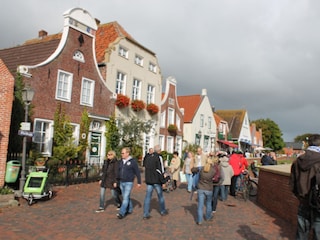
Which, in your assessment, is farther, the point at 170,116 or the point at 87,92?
the point at 170,116

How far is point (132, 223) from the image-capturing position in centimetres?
768

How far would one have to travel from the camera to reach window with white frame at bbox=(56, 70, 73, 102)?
17.4 m

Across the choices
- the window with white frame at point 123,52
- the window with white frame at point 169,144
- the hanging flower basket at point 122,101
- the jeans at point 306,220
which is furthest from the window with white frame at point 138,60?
the jeans at point 306,220

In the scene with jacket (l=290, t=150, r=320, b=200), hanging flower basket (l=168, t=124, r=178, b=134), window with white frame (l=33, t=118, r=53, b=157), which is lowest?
jacket (l=290, t=150, r=320, b=200)

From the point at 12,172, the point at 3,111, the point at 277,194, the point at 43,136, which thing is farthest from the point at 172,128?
the point at 277,194

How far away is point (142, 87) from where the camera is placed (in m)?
24.5

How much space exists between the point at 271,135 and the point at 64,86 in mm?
63287

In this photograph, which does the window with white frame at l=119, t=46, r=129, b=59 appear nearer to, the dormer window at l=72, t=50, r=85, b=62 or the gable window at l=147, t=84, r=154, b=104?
the gable window at l=147, t=84, r=154, b=104

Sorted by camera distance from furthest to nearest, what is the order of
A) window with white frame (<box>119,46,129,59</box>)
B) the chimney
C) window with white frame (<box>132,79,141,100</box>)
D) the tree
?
1. the tree
2. the chimney
3. window with white frame (<box>132,79,141,100</box>)
4. window with white frame (<box>119,46,129,59</box>)

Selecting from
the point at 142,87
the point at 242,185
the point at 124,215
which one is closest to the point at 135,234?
the point at 124,215

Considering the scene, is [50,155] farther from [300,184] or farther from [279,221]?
[300,184]

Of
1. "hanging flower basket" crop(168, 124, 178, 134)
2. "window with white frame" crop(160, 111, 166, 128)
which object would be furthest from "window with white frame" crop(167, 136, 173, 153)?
"window with white frame" crop(160, 111, 166, 128)

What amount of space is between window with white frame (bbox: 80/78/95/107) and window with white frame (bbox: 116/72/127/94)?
3.16 m

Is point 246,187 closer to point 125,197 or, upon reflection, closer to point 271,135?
point 125,197
